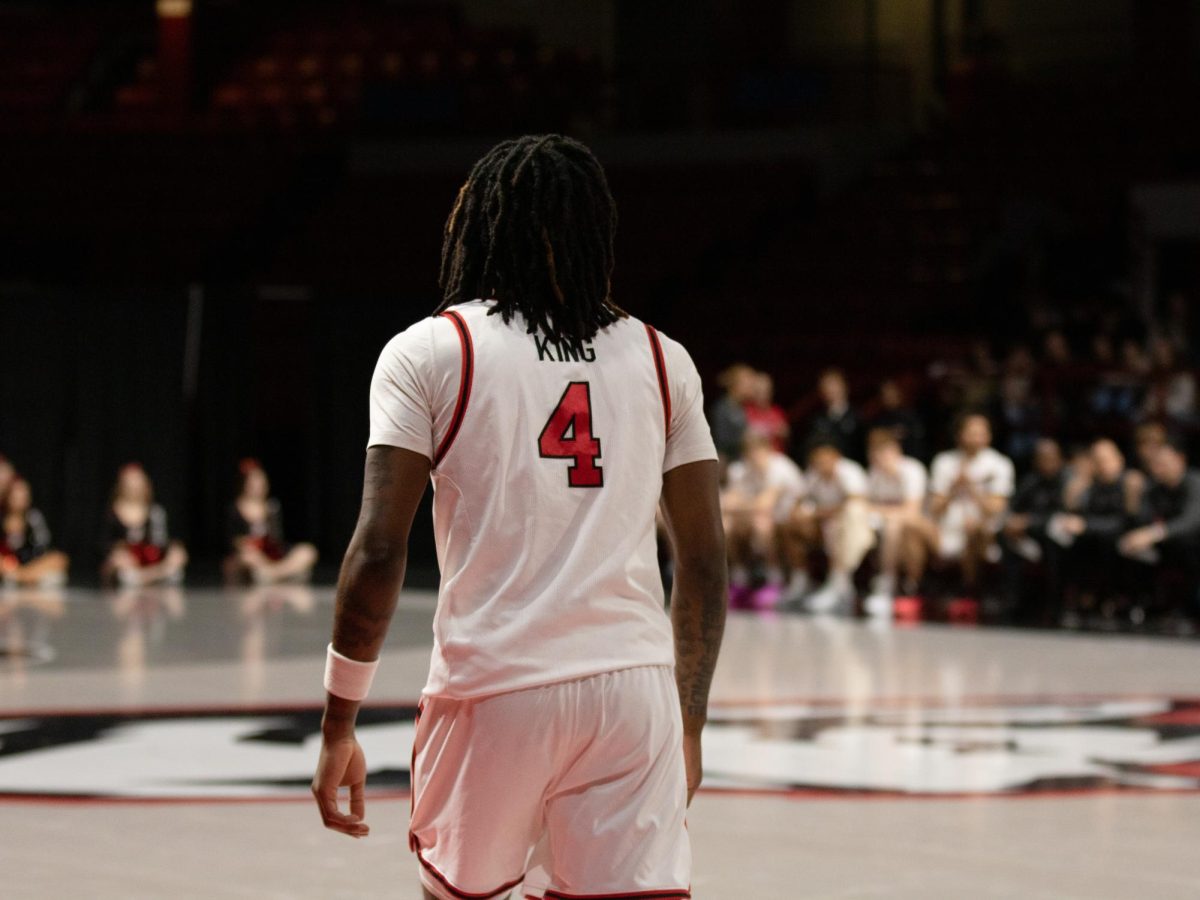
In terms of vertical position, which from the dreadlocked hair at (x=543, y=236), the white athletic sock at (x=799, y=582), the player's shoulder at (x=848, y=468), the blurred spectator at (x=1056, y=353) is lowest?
the white athletic sock at (x=799, y=582)

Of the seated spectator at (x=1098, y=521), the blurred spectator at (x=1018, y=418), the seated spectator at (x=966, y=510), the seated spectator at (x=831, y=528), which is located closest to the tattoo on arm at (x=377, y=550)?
the seated spectator at (x=1098, y=521)

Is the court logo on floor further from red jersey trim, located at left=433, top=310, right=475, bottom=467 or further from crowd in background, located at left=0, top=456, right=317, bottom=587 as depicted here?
crowd in background, located at left=0, top=456, right=317, bottom=587

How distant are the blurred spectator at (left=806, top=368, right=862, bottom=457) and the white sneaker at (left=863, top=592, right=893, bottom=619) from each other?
159cm

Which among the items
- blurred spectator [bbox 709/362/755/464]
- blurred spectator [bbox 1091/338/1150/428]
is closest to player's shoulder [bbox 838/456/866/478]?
blurred spectator [bbox 709/362/755/464]

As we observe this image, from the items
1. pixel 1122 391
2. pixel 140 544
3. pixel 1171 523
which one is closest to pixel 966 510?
pixel 1171 523

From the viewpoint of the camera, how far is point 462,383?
253cm

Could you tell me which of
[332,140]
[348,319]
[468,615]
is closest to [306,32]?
[332,140]

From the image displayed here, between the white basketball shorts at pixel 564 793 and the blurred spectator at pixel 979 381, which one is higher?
the blurred spectator at pixel 979 381

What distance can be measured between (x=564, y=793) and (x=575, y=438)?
48 cm

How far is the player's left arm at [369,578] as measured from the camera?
2.54m

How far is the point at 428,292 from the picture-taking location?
1717cm

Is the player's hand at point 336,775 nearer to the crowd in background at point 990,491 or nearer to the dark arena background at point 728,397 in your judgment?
the dark arena background at point 728,397

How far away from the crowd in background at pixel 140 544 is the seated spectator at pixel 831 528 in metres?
4.23

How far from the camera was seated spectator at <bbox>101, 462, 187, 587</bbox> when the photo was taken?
14.5 m
